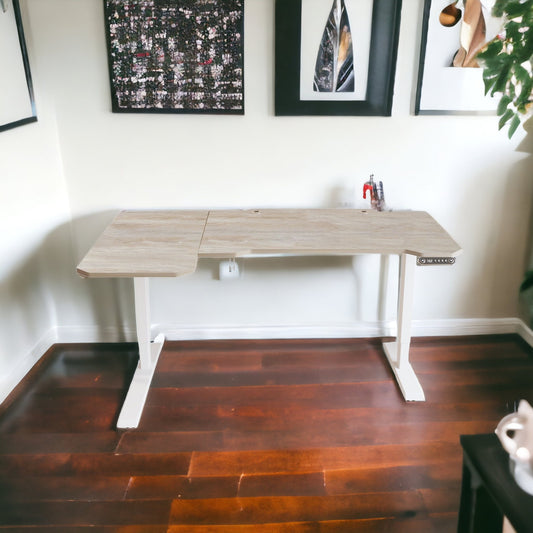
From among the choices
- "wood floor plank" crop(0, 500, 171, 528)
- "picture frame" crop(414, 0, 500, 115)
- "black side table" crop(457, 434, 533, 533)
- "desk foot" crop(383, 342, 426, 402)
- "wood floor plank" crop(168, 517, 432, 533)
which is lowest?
"wood floor plank" crop(168, 517, 432, 533)

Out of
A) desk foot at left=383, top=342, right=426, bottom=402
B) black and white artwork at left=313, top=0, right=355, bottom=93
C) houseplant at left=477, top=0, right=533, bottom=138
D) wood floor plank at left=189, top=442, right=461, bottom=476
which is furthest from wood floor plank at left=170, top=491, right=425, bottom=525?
black and white artwork at left=313, top=0, right=355, bottom=93

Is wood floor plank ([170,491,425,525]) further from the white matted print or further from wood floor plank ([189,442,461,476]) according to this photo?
the white matted print

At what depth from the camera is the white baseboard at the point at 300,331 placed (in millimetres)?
2963

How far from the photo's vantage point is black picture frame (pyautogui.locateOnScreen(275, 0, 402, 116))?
2457mm

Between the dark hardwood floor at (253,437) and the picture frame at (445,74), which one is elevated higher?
the picture frame at (445,74)

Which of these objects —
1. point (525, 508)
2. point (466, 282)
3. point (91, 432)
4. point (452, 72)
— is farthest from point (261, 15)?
point (525, 508)

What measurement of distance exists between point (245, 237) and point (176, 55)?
0.92m

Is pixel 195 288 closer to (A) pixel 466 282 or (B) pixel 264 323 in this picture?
(B) pixel 264 323

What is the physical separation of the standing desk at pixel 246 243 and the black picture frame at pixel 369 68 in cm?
48

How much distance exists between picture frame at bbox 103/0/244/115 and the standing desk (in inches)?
20.8

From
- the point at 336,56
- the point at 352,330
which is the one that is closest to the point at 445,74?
the point at 336,56

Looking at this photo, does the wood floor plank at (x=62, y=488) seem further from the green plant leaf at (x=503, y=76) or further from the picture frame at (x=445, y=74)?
the picture frame at (x=445, y=74)

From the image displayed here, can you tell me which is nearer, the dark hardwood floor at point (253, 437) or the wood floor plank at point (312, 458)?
the dark hardwood floor at point (253, 437)

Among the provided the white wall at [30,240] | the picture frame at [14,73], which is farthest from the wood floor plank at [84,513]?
the picture frame at [14,73]
